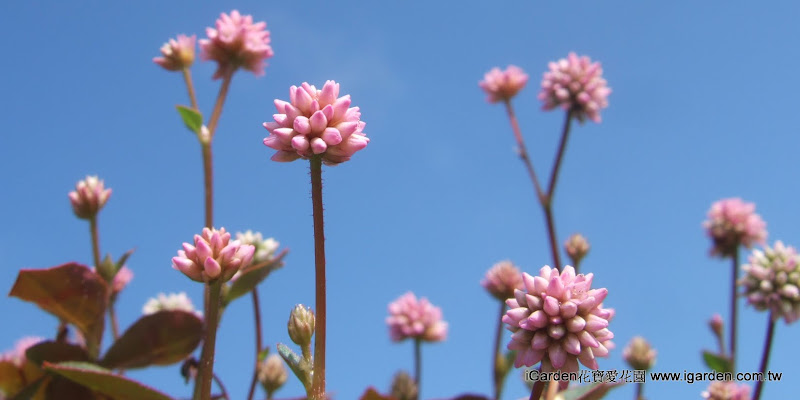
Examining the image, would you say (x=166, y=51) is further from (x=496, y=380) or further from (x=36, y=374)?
(x=496, y=380)

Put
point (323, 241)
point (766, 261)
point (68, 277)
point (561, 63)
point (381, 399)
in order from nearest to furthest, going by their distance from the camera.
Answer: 1. point (381, 399)
2. point (323, 241)
3. point (68, 277)
4. point (766, 261)
5. point (561, 63)

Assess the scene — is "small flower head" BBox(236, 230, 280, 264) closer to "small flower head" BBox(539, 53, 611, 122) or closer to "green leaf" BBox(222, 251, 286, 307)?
"green leaf" BBox(222, 251, 286, 307)

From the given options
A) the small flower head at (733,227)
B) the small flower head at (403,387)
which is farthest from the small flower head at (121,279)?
the small flower head at (733,227)

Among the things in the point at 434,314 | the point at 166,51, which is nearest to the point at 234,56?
the point at 166,51

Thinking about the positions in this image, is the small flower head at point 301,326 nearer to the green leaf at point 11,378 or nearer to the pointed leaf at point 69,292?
the pointed leaf at point 69,292

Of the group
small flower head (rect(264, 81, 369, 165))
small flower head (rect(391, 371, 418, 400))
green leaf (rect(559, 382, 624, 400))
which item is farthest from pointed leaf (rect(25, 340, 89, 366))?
small flower head (rect(391, 371, 418, 400))
